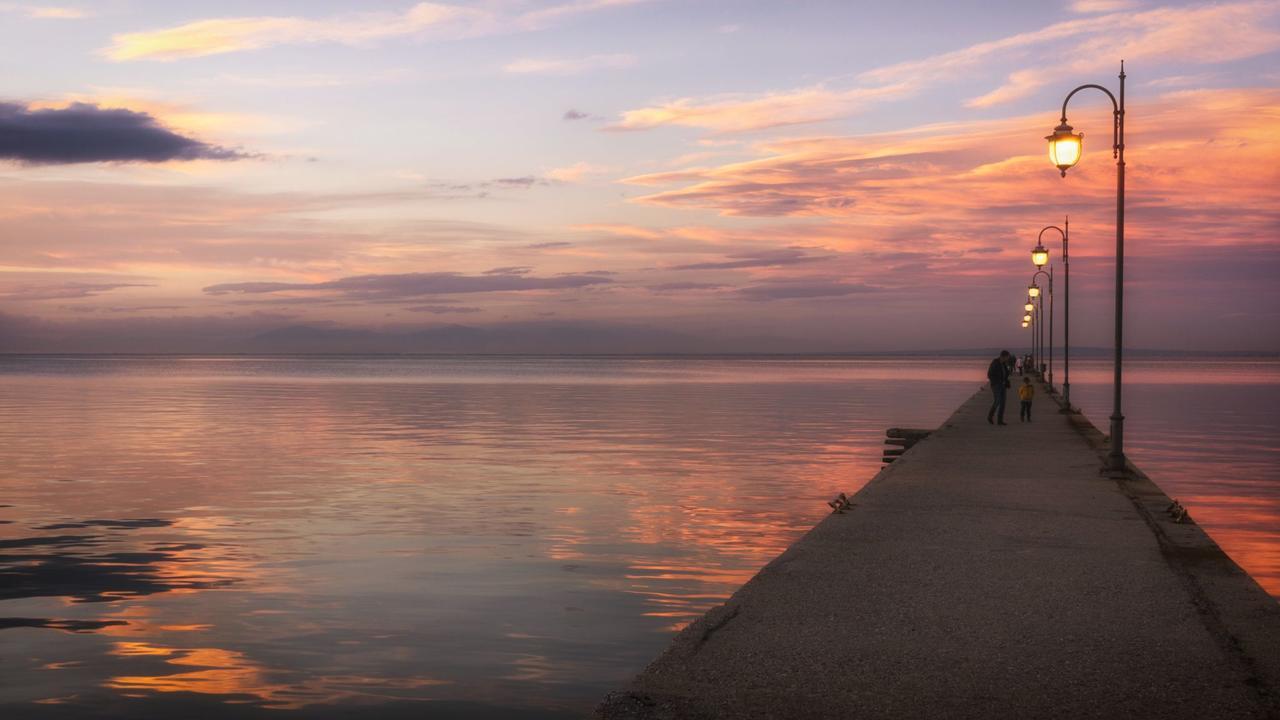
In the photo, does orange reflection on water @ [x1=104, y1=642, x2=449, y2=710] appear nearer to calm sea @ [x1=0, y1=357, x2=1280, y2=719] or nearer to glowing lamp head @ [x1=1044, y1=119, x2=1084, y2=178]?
calm sea @ [x1=0, y1=357, x2=1280, y2=719]

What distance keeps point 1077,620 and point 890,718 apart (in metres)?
3.29

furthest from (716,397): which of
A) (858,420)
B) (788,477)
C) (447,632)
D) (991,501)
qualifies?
(447,632)

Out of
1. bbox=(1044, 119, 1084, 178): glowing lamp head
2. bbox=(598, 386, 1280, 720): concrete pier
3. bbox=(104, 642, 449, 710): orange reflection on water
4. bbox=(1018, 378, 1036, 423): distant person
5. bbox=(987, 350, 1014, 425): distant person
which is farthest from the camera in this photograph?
bbox=(1018, 378, 1036, 423): distant person

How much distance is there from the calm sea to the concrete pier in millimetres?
1632

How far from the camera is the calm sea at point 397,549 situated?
10.4 meters

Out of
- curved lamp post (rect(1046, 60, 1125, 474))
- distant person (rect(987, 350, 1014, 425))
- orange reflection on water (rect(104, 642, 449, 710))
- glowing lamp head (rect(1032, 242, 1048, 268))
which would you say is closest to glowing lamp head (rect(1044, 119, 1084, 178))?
curved lamp post (rect(1046, 60, 1125, 474))

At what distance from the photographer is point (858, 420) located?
51500mm

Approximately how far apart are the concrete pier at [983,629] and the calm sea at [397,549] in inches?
64.3

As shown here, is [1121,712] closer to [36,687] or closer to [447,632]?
[447,632]

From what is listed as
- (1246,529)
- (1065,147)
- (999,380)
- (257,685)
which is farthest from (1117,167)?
(257,685)

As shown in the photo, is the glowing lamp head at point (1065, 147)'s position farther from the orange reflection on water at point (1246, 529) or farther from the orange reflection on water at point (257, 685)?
the orange reflection on water at point (257, 685)

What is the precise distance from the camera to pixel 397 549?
56.8 feet

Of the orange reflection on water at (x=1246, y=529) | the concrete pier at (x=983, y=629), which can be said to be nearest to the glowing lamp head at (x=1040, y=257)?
the orange reflection on water at (x=1246, y=529)

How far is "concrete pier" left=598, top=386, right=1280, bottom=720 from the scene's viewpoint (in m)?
7.42
